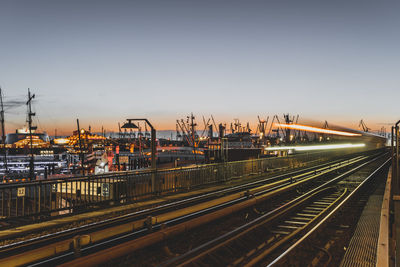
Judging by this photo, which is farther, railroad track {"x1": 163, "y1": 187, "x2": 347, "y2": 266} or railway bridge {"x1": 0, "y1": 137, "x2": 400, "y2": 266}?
railroad track {"x1": 163, "y1": 187, "x2": 347, "y2": 266}

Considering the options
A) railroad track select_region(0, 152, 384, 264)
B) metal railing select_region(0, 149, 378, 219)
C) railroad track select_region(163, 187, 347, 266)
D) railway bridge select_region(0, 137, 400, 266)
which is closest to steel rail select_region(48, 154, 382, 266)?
railway bridge select_region(0, 137, 400, 266)

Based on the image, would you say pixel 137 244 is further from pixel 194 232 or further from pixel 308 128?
pixel 308 128

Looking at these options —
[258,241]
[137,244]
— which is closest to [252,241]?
[258,241]

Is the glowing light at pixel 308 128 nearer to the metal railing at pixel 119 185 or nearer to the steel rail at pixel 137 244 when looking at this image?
the metal railing at pixel 119 185

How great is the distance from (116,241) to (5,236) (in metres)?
3.42

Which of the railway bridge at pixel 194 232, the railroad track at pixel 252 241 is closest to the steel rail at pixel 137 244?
the railway bridge at pixel 194 232

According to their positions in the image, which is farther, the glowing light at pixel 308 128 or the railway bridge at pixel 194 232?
the glowing light at pixel 308 128

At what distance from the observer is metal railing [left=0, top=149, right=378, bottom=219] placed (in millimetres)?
12094

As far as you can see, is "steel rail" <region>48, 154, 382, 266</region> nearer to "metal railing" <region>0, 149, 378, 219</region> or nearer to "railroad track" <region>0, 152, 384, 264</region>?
"railroad track" <region>0, 152, 384, 264</region>

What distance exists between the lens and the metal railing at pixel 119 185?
39.7 ft

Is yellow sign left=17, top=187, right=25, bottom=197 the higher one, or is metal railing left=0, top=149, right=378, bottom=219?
yellow sign left=17, top=187, right=25, bottom=197

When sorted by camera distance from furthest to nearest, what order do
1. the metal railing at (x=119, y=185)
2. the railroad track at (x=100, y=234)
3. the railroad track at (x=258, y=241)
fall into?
the metal railing at (x=119, y=185) → the railroad track at (x=258, y=241) → the railroad track at (x=100, y=234)

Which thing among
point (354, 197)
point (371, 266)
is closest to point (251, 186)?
point (354, 197)

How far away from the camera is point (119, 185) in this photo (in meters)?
15.9
